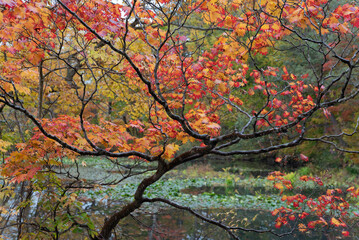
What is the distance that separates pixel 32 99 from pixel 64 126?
4.73 meters

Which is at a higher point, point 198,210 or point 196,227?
point 198,210

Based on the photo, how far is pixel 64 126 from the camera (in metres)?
3.48

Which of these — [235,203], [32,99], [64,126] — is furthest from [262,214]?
[32,99]

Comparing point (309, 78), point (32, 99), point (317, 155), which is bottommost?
point (32, 99)

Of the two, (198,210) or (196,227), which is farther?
(198,210)

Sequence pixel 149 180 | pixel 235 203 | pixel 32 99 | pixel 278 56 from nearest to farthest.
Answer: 1. pixel 149 180
2. pixel 32 99
3. pixel 235 203
4. pixel 278 56

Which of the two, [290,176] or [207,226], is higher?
[290,176]

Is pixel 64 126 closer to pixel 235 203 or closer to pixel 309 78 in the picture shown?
pixel 235 203

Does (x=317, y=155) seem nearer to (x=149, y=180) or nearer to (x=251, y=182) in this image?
(x=251, y=182)

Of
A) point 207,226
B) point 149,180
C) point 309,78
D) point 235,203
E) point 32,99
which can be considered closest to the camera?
point 149,180

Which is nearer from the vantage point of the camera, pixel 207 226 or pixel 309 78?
pixel 207 226

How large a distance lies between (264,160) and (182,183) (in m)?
11.8

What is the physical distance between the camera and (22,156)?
3.00m

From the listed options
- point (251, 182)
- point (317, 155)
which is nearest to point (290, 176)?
point (251, 182)
